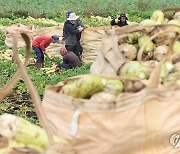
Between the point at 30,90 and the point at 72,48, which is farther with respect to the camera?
the point at 72,48

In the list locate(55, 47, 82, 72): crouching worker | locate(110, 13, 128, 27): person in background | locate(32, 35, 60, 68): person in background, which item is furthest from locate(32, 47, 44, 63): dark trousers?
locate(110, 13, 128, 27): person in background

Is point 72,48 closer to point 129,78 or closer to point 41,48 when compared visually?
point 41,48

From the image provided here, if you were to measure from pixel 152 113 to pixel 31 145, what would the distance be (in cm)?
74

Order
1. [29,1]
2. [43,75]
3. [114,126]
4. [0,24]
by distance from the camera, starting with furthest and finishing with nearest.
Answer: [29,1]
[0,24]
[43,75]
[114,126]

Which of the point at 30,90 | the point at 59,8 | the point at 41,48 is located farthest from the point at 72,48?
the point at 59,8

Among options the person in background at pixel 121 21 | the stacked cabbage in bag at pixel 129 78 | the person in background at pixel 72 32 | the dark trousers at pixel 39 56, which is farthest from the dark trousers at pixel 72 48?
the stacked cabbage in bag at pixel 129 78

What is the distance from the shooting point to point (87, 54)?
13172 mm

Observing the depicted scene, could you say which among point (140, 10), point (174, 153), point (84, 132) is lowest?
point (140, 10)

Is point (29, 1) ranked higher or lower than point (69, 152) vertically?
lower

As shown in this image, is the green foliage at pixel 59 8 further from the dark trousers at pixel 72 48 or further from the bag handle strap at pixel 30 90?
the bag handle strap at pixel 30 90

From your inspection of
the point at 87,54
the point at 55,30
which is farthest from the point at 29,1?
the point at 87,54

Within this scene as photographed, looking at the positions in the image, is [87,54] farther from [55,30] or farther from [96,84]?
[96,84]

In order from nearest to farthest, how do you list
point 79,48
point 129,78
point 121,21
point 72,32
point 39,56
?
1. point 129,78
2. point 72,32
3. point 39,56
4. point 79,48
5. point 121,21

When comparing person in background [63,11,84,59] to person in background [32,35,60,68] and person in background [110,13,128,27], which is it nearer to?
person in background [32,35,60,68]
